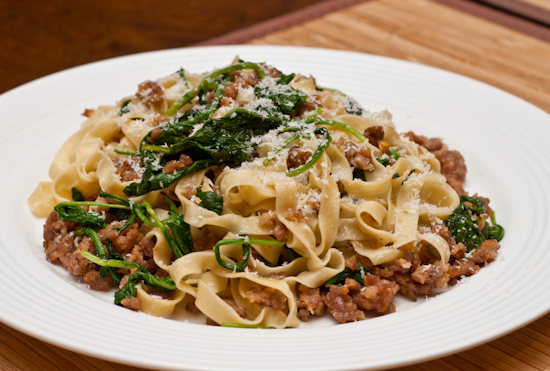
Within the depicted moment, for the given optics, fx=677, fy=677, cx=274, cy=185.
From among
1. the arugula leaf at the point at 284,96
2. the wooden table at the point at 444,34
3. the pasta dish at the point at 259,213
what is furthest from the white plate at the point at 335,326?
the arugula leaf at the point at 284,96

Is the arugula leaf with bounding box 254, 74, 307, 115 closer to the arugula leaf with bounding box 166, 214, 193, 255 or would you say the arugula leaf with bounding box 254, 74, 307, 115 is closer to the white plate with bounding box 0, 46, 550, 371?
the arugula leaf with bounding box 166, 214, 193, 255

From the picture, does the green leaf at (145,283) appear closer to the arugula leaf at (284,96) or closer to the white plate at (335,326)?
the white plate at (335,326)

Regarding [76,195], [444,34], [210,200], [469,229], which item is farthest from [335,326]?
[444,34]

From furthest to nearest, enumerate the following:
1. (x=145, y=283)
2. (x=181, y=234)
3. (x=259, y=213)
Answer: (x=259, y=213) → (x=181, y=234) → (x=145, y=283)

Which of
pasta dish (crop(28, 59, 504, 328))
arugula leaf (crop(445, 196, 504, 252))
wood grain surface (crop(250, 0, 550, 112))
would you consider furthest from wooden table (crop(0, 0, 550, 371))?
pasta dish (crop(28, 59, 504, 328))

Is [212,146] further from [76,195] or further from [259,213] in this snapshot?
[76,195]

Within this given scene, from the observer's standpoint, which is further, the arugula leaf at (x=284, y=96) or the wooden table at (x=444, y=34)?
the wooden table at (x=444, y=34)

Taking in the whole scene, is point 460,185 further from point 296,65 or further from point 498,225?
point 296,65
